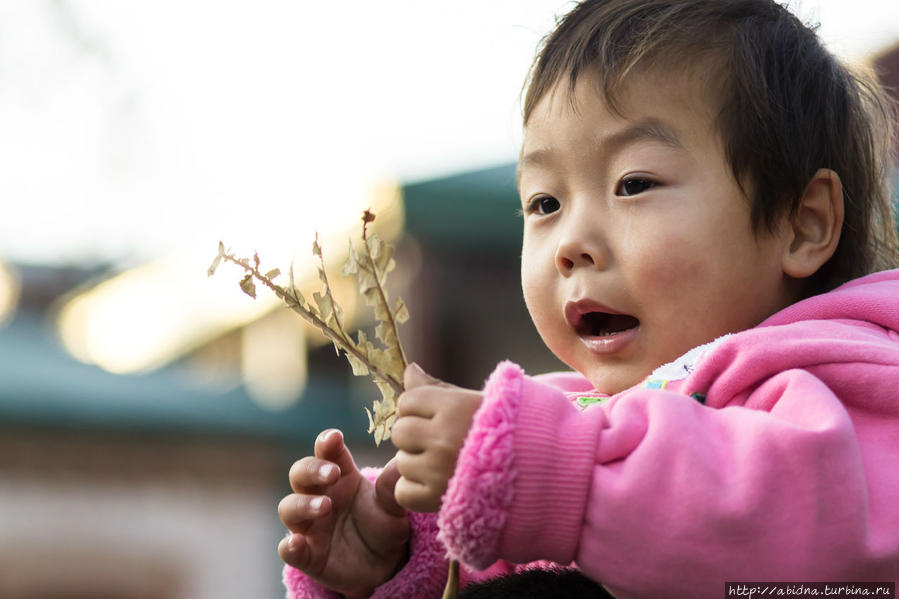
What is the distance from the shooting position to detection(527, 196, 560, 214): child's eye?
149 cm

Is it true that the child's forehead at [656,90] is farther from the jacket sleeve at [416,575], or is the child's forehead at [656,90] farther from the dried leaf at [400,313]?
the jacket sleeve at [416,575]

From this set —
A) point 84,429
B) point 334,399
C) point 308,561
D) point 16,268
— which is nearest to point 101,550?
point 84,429

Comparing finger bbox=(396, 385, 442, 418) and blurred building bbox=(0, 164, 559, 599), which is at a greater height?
finger bbox=(396, 385, 442, 418)

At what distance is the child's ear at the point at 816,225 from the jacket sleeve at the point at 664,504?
1.49 ft

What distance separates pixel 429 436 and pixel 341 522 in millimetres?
433

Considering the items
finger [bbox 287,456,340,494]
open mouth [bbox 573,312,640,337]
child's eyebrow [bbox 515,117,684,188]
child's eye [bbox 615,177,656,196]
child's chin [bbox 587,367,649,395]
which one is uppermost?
child's eyebrow [bbox 515,117,684,188]

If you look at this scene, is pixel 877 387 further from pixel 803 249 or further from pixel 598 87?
pixel 598 87

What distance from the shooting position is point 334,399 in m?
7.27

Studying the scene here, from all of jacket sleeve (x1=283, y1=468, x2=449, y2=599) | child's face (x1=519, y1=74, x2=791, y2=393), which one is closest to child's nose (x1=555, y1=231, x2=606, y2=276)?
child's face (x1=519, y1=74, x2=791, y2=393)

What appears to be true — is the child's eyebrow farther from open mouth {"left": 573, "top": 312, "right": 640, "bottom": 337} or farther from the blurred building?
the blurred building

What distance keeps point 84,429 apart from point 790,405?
242 inches

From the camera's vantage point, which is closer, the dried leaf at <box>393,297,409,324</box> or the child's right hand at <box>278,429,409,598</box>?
the dried leaf at <box>393,297,409,324</box>

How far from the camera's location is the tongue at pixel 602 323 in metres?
1.43

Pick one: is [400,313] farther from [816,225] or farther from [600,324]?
[816,225]
